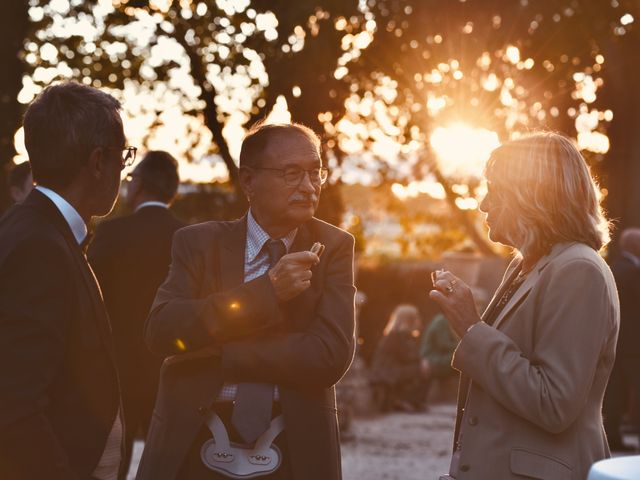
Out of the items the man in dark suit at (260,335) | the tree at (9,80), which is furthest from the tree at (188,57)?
the man in dark suit at (260,335)

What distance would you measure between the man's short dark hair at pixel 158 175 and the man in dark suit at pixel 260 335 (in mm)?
2478

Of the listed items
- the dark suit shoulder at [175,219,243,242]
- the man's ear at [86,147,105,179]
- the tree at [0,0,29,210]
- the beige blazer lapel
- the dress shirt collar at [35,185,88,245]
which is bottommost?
the beige blazer lapel

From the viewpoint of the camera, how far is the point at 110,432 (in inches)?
117

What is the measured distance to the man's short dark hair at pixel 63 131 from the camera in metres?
2.98

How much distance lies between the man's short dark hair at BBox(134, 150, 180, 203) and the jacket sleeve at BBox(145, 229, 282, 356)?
262 centimetres

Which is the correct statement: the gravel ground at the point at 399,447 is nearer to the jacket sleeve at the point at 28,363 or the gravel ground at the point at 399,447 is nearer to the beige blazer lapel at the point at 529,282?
the beige blazer lapel at the point at 529,282

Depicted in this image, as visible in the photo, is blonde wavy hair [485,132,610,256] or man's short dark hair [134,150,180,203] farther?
man's short dark hair [134,150,180,203]

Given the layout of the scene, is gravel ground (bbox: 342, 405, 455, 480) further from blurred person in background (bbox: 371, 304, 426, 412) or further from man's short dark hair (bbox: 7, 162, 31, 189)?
man's short dark hair (bbox: 7, 162, 31, 189)

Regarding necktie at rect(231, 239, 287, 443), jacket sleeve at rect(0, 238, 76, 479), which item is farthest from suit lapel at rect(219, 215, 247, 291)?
jacket sleeve at rect(0, 238, 76, 479)

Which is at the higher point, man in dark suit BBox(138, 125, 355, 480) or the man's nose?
the man's nose

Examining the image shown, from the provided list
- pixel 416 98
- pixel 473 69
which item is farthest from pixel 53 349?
pixel 416 98

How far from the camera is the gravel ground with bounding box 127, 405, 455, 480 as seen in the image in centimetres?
1032

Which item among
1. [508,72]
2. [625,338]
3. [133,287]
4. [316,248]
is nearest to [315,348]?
[316,248]

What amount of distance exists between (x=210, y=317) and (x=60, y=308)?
0.67 meters
